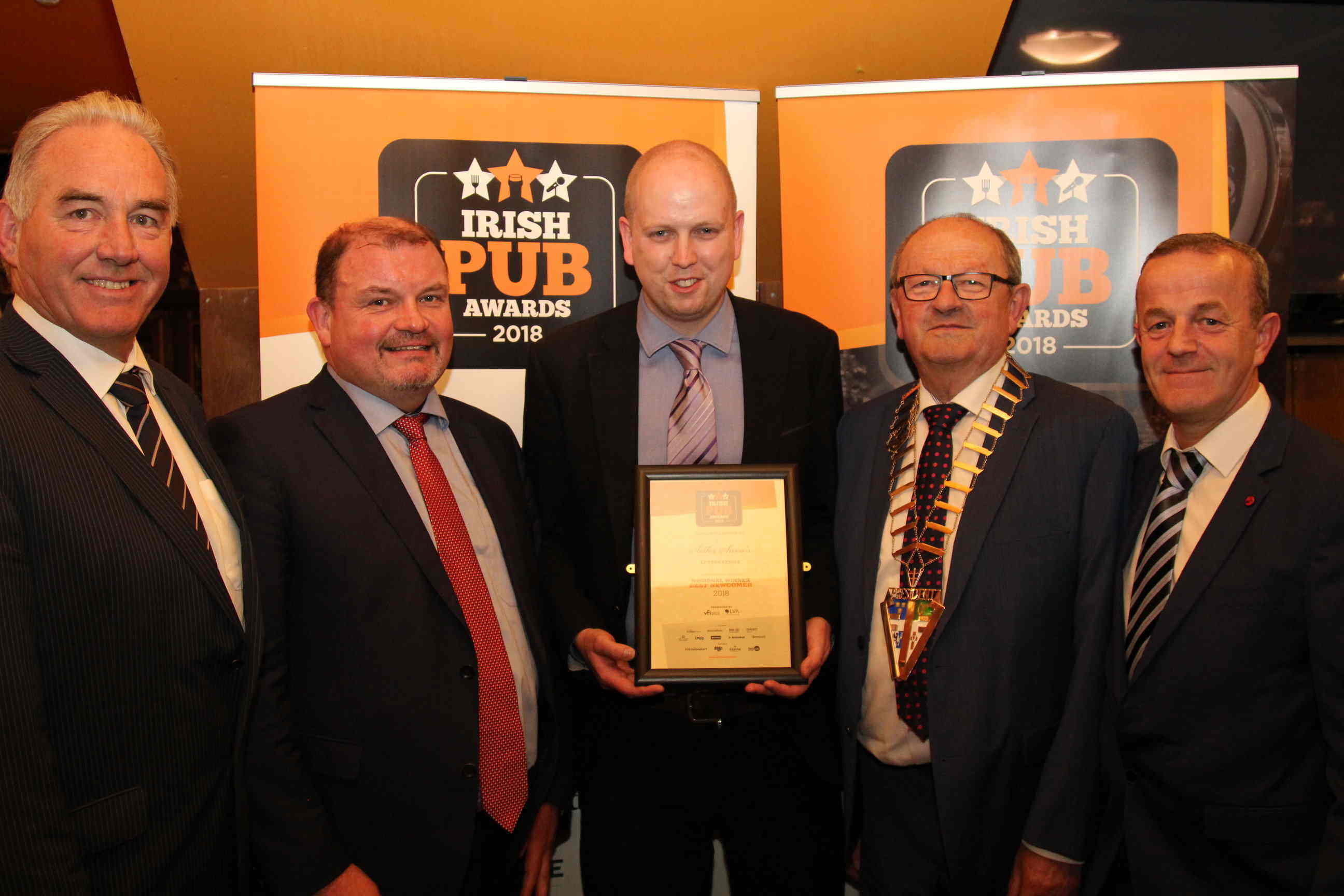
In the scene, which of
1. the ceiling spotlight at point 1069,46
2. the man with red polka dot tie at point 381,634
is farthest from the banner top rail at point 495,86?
the ceiling spotlight at point 1069,46

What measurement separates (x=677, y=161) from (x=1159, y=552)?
5.47 ft

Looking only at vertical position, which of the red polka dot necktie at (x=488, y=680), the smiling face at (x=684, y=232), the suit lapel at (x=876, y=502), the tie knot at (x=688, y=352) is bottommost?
the red polka dot necktie at (x=488, y=680)

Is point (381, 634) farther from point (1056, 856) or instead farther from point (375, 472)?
point (1056, 856)

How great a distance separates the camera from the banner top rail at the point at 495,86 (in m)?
3.30

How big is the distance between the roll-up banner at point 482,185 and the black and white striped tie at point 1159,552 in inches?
65.2

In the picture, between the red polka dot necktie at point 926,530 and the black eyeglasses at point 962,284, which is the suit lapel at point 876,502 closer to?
the red polka dot necktie at point 926,530

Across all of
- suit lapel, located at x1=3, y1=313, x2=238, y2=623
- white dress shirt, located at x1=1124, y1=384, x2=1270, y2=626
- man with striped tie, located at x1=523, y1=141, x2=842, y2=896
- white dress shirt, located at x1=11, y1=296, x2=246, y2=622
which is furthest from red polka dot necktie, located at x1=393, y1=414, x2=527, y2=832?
white dress shirt, located at x1=1124, y1=384, x2=1270, y2=626

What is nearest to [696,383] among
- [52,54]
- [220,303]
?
[220,303]

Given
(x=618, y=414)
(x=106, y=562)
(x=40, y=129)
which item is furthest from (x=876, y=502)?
(x=40, y=129)

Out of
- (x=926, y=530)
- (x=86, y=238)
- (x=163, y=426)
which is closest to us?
(x=86, y=238)

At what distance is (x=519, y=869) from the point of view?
254 centimetres

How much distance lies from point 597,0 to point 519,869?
320 centimetres

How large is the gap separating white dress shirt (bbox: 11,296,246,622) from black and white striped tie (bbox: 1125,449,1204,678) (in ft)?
7.15

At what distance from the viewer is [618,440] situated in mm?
2576
